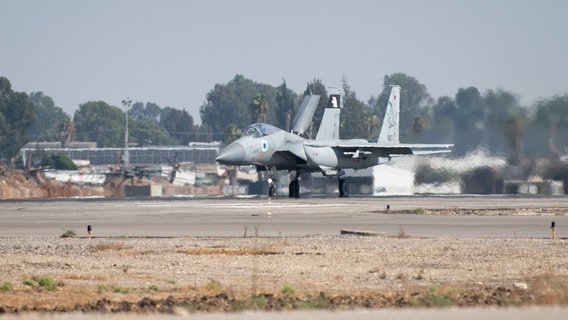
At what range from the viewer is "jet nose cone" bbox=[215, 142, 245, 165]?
60625 millimetres

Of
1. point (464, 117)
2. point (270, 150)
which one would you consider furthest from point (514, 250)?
point (464, 117)

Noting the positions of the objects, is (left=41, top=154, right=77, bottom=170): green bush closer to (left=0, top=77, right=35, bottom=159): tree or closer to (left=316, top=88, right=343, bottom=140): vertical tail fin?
(left=0, top=77, right=35, bottom=159): tree

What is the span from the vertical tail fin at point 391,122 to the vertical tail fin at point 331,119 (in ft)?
12.8

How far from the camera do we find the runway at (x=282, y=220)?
3256 cm

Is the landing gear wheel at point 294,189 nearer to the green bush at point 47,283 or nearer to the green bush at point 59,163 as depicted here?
the green bush at point 47,283

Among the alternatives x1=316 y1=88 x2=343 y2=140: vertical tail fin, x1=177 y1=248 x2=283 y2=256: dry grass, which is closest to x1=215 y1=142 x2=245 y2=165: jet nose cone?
x1=316 y1=88 x2=343 y2=140: vertical tail fin

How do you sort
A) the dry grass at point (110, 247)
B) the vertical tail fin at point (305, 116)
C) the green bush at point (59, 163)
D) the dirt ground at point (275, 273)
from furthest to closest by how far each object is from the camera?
1. the green bush at point (59, 163)
2. the vertical tail fin at point (305, 116)
3. the dry grass at point (110, 247)
4. the dirt ground at point (275, 273)

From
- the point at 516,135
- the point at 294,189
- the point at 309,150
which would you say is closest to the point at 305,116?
the point at 309,150

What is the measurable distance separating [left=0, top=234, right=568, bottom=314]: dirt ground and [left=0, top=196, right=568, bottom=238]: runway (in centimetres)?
294

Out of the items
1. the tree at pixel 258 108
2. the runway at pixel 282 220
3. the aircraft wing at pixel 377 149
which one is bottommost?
the runway at pixel 282 220

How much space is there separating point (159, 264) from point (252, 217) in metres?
18.7

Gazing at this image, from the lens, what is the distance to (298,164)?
64.6 metres

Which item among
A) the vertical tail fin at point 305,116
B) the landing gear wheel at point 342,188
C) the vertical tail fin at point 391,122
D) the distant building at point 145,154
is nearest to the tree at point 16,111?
the distant building at point 145,154

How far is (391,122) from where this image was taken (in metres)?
74.4
